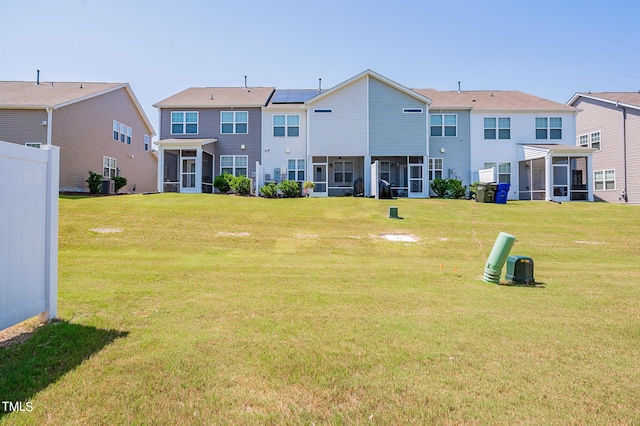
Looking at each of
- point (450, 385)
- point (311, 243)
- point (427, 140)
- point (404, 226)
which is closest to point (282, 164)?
point (427, 140)

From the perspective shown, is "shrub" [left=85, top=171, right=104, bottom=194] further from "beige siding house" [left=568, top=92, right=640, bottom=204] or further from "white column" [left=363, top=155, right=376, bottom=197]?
"beige siding house" [left=568, top=92, right=640, bottom=204]

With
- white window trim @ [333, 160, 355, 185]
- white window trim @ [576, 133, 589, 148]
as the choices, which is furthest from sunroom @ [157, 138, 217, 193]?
white window trim @ [576, 133, 589, 148]

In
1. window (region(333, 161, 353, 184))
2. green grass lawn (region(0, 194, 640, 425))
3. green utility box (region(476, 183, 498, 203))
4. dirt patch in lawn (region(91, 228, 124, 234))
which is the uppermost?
window (region(333, 161, 353, 184))

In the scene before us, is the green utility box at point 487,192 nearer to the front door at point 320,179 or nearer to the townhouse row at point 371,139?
the townhouse row at point 371,139

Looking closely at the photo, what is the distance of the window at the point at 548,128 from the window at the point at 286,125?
56.9 ft

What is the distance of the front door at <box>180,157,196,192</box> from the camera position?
963 inches

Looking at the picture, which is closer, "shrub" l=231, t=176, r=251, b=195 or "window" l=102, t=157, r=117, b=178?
"shrub" l=231, t=176, r=251, b=195

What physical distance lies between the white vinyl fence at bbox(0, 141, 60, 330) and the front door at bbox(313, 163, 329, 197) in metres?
20.7

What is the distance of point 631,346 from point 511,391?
208cm

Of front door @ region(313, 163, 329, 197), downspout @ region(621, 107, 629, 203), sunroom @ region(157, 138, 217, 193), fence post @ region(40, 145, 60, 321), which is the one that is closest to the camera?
fence post @ region(40, 145, 60, 321)

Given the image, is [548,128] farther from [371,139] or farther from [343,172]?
[343,172]

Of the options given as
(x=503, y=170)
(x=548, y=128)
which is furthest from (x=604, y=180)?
(x=503, y=170)

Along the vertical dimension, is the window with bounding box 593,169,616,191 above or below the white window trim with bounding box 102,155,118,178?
below

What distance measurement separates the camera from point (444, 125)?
26.1 m
